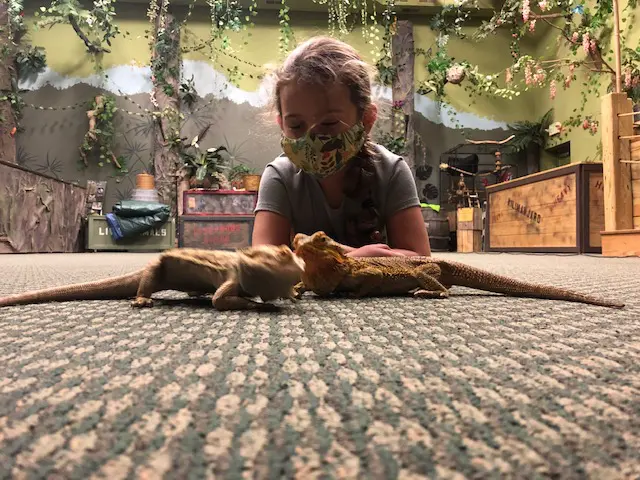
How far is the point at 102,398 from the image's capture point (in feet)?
1.33

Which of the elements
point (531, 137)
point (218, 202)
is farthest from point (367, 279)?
point (531, 137)

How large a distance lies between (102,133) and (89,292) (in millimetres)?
6261

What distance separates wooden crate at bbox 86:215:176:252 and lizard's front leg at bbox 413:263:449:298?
17.5ft

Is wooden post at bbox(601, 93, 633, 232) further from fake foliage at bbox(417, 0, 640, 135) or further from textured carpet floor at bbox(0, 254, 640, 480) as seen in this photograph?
textured carpet floor at bbox(0, 254, 640, 480)

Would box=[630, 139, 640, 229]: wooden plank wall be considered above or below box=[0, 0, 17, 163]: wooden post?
below

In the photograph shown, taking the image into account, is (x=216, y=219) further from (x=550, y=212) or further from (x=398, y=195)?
(x=398, y=195)

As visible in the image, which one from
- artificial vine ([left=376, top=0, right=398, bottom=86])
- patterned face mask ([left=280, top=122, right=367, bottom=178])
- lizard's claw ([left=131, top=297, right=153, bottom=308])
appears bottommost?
lizard's claw ([left=131, top=297, right=153, bottom=308])

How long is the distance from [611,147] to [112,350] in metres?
3.99

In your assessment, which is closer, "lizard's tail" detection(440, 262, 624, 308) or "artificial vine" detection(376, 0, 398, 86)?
"lizard's tail" detection(440, 262, 624, 308)

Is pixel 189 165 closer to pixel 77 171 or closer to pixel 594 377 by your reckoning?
pixel 77 171

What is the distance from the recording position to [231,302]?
951 mm

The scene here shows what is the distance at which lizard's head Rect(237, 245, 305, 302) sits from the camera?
3.09ft

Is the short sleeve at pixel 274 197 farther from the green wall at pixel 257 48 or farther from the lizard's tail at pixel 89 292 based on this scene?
the green wall at pixel 257 48

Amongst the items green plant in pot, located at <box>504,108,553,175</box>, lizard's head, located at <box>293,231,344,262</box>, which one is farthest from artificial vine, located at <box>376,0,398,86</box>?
lizard's head, located at <box>293,231,344,262</box>
